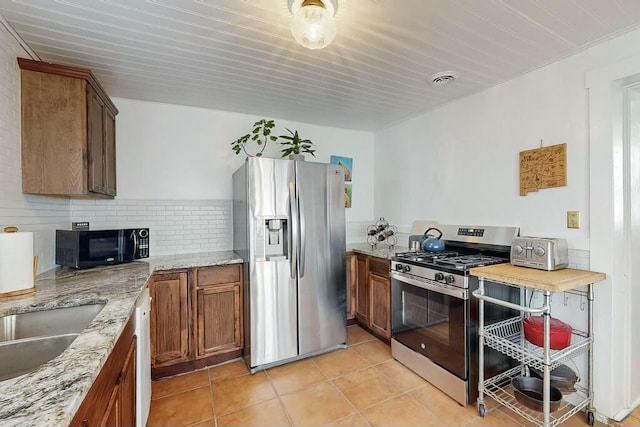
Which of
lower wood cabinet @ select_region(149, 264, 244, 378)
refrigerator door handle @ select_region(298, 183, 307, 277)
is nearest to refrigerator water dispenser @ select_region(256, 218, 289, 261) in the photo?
refrigerator door handle @ select_region(298, 183, 307, 277)

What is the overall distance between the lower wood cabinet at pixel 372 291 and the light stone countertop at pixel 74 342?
181cm

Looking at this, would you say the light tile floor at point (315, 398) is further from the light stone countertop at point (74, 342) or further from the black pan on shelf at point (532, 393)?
the light stone countertop at point (74, 342)

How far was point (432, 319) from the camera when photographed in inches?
85.7

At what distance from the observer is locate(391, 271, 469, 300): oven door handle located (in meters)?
1.93

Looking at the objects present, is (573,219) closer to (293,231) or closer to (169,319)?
(293,231)

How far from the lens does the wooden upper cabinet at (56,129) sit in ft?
5.90

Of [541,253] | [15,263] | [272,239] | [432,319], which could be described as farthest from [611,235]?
[15,263]

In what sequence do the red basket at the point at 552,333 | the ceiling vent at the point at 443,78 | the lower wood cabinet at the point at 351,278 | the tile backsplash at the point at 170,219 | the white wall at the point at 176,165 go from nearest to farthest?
the red basket at the point at 552,333
the ceiling vent at the point at 443,78
the tile backsplash at the point at 170,219
the white wall at the point at 176,165
the lower wood cabinet at the point at 351,278

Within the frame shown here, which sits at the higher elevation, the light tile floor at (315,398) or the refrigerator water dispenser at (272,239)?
the refrigerator water dispenser at (272,239)

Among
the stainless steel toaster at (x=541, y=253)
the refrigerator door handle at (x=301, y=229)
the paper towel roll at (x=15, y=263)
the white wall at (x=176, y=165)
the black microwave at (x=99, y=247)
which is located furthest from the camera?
the white wall at (x=176, y=165)

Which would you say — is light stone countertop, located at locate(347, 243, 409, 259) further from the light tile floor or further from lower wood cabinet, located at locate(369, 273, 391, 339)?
the light tile floor

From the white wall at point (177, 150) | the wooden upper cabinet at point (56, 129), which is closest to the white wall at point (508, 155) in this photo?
the white wall at point (177, 150)

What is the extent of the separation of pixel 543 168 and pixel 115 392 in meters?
2.71

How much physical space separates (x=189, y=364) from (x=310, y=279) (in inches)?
46.7
